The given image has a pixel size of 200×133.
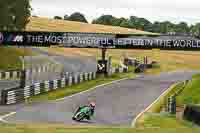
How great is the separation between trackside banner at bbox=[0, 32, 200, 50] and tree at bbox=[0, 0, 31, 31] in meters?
11.3

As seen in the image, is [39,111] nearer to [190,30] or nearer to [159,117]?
[159,117]

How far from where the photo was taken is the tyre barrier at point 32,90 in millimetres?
29234

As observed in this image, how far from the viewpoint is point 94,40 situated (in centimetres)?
4984

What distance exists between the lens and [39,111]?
26.1 metres

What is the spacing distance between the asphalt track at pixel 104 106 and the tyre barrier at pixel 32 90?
1407 millimetres

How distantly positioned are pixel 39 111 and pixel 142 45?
81.7 ft

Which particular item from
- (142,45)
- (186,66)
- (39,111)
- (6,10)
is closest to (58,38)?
(142,45)

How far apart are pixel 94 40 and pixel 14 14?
19455 millimetres

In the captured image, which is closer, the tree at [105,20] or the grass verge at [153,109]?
the grass verge at [153,109]

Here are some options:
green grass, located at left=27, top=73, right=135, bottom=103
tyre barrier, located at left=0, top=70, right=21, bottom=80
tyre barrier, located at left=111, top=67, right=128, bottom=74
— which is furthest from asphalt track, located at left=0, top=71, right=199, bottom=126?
tyre barrier, located at left=111, top=67, right=128, bottom=74

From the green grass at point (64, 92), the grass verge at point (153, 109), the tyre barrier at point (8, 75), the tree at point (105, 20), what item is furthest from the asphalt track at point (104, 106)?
the tree at point (105, 20)

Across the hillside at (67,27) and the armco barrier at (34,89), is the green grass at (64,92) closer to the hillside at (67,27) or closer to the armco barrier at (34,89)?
the armco barrier at (34,89)

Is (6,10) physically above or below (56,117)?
above

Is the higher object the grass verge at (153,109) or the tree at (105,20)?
the tree at (105,20)
